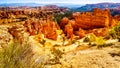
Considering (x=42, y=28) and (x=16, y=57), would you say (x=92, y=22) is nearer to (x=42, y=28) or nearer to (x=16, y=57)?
(x=42, y=28)

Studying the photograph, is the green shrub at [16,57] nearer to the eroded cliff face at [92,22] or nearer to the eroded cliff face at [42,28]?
the eroded cliff face at [42,28]

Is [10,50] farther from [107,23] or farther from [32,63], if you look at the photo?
[107,23]

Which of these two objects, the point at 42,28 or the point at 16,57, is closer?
the point at 16,57

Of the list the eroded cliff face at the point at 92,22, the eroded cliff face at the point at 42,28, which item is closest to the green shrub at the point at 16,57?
the eroded cliff face at the point at 42,28

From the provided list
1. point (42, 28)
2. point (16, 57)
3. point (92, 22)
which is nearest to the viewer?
point (16, 57)

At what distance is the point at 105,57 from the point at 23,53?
694cm

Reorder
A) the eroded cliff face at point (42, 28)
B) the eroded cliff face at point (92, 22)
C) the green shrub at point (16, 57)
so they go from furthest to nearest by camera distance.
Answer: the eroded cliff face at point (92, 22) → the eroded cliff face at point (42, 28) → the green shrub at point (16, 57)

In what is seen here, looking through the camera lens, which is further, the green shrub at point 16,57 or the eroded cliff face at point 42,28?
the eroded cliff face at point 42,28

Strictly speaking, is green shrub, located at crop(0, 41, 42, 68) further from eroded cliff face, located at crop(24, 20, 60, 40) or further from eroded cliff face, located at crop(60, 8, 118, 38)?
eroded cliff face, located at crop(60, 8, 118, 38)

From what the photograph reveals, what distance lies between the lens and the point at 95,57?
540 inches

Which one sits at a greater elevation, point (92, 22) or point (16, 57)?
point (16, 57)

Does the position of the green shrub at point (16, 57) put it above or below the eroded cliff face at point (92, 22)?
above

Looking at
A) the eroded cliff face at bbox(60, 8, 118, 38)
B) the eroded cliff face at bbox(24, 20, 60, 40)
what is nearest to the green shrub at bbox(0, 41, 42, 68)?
the eroded cliff face at bbox(24, 20, 60, 40)

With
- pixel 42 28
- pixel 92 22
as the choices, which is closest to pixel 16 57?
pixel 42 28
